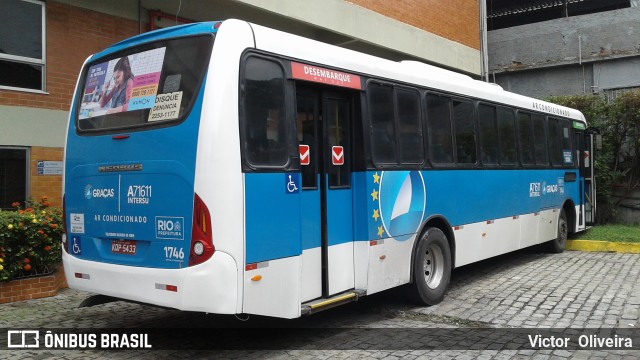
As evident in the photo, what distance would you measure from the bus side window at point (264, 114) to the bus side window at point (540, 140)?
6.62 meters

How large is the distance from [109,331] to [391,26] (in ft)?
35.7

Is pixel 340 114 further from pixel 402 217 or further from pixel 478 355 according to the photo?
pixel 478 355

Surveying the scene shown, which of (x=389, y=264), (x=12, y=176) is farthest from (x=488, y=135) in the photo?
(x=12, y=176)

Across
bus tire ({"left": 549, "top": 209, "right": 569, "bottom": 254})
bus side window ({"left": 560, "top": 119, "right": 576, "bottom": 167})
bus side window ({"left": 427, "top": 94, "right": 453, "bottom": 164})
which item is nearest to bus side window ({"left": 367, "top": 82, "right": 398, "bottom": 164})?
bus side window ({"left": 427, "top": 94, "right": 453, "bottom": 164})

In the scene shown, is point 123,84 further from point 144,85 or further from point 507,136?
point 507,136

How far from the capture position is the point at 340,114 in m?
6.09

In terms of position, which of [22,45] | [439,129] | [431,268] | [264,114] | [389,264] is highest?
[22,45]

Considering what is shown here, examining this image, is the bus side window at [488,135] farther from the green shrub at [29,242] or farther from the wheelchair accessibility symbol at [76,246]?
the green shrub at [29,242]

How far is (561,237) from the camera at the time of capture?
1159 cm

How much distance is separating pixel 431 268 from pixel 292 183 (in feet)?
10.1

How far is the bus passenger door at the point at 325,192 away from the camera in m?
5.51

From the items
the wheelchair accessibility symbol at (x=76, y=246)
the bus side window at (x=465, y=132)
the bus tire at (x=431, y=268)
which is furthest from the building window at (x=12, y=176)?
the bus side window at (x=465, y=132)

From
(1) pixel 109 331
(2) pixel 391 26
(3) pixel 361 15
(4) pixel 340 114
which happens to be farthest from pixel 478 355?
(2) pixel 391 26

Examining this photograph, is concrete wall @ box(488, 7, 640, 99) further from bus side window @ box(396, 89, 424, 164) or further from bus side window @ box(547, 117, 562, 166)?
bus side window @ box(396, 89, 424, 164)
